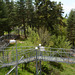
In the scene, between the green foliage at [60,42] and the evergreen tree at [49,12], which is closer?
the green foliage at [60,42]

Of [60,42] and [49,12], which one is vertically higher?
[49,12]

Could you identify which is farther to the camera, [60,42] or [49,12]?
[49,12]

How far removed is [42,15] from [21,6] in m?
6.58

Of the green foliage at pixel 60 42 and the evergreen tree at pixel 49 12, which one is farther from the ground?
the evergreen tree at pixel 49 12

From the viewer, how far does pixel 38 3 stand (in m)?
21.0

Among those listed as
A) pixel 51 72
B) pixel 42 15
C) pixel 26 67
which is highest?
pixel 42 15

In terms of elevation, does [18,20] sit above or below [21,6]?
below

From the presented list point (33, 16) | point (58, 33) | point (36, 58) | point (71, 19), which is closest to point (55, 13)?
point (58, 33)

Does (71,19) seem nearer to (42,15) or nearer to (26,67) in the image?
(42,15)

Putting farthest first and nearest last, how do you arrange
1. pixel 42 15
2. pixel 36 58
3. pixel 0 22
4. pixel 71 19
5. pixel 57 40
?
pixel 71 19
pixel 42 15
pixel 57 40
pixel 0 22
pixel 36 58

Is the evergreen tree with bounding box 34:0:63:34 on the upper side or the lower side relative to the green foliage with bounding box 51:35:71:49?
upper

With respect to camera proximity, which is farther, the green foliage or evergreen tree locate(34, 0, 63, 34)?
evergreen tree locate(34, 0, 63, 34)

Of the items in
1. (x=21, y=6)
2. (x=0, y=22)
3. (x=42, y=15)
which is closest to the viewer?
(x=0, y=22)

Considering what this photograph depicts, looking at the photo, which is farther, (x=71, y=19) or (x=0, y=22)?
(x=71, y=19)
